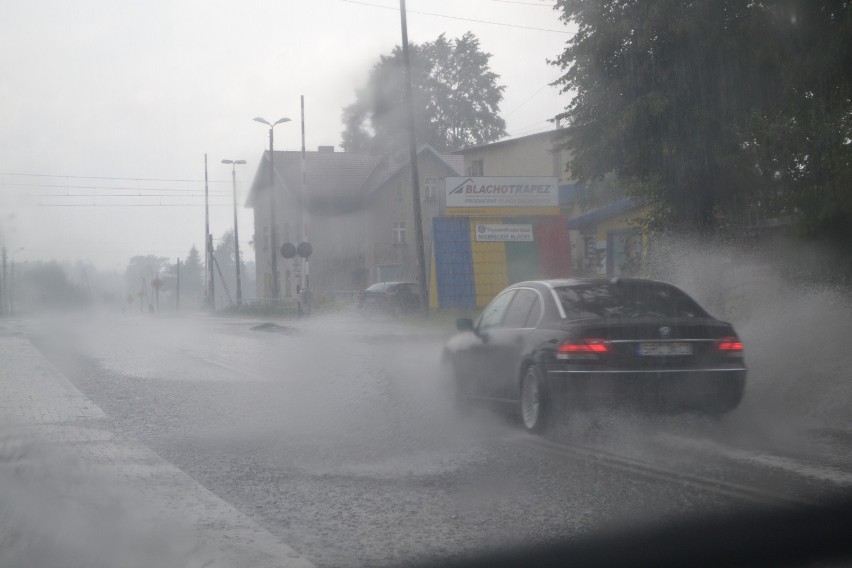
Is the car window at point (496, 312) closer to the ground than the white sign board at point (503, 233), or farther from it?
closer to the ground

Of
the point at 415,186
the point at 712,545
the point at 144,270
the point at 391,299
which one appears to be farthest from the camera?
the point at 144,270

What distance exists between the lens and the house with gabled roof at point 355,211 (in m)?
58.0

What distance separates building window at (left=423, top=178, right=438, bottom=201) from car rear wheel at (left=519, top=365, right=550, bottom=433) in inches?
1955

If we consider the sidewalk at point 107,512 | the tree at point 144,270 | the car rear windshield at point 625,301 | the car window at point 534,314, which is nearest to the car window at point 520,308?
the car window at point 534,314

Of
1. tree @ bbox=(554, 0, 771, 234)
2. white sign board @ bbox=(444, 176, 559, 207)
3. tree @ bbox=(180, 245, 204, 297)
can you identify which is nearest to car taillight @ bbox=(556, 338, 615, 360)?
tree @ bbox=(554, 0, 771, 234)

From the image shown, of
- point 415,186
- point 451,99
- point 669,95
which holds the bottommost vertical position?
point 669,95

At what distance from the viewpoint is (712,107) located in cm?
1464

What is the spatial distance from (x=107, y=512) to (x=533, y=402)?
380 cm

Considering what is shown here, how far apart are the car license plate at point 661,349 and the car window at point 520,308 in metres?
1.31

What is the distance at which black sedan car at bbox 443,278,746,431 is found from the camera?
8.05 m

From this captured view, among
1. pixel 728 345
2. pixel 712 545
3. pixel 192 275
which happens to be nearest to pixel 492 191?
pixel 728 345

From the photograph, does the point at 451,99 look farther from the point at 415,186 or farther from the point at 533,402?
the point at 533,402

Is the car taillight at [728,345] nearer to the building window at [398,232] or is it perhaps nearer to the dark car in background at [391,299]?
the dark car in background at [391,299]

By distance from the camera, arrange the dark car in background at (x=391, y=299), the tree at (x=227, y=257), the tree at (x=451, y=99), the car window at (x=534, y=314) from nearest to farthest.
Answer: the car window at (x=534, y=314), the dark car in background at (x=391, y=299), the tree at (x=451, y=99), the tree at (x=227, y=257)
